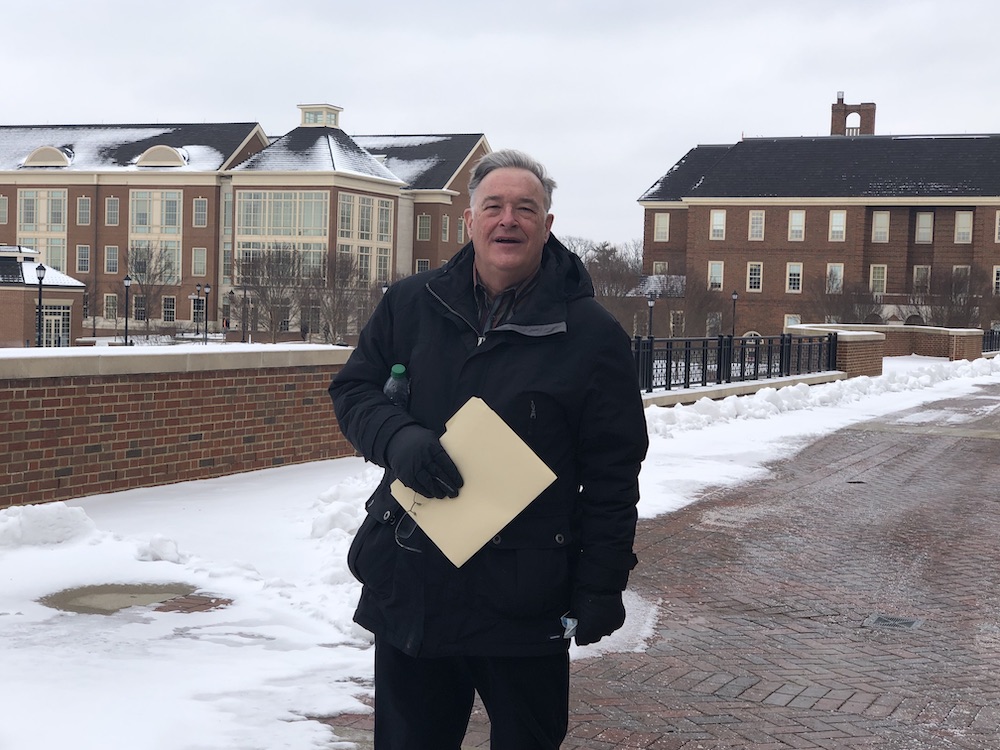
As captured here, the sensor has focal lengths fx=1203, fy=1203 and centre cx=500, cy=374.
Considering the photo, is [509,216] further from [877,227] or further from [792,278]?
[877,227]

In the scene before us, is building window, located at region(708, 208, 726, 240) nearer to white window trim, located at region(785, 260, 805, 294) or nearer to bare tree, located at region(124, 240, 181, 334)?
white window trim, located at region(785, 260, 805, 294)

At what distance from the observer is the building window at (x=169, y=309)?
8388cm

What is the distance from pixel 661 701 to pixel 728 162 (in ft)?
245

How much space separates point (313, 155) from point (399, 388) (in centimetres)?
7831

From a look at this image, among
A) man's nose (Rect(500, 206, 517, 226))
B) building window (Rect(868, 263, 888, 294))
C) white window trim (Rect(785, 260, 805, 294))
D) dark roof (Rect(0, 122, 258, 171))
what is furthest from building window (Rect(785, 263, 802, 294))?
man's nose (Rect(500, 206, 517, 226))

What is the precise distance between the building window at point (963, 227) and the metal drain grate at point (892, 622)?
7002cm

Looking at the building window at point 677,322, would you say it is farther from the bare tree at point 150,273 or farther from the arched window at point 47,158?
the arched window at point 47,158

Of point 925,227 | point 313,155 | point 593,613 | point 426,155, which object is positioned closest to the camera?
point 593,613

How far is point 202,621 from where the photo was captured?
20.1 ft

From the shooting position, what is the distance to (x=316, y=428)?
1155cm

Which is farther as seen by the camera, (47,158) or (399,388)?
(47,158)

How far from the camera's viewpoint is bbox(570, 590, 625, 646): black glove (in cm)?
311

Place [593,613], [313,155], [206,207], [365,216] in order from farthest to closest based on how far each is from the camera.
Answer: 1. [206,207]
2. [365,216]
3. [313,155]
4. [593,613]

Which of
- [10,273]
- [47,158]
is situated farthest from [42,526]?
[47,158]
